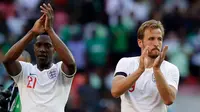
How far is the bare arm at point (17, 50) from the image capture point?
8.67 m

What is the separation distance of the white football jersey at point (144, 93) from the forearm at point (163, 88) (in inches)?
7.7

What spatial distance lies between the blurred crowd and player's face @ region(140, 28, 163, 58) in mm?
6499

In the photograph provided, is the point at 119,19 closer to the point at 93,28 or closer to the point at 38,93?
the point at 93,28

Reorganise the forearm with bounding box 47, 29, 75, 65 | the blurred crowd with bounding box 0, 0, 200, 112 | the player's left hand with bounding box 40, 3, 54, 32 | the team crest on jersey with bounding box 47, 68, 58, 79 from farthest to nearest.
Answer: the blurred crowd with bounding box 0, 0, 200, 112, the team crest on jersey with bounding box 47, 68, 58, 79, the forearm with bounding box 47, 29, 75, 65, the player's left hand with bounding box 40, 3, 54, 32

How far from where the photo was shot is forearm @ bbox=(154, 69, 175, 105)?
26.7ft

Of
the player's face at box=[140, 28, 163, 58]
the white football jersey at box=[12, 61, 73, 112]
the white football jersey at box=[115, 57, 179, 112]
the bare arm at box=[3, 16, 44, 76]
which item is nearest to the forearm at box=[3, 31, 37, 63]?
the bare arm at box=[3, 16, 44, 76]

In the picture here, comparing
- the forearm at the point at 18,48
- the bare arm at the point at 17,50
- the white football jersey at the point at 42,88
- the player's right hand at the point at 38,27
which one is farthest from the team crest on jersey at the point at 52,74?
the player's right hand at the point at 38,27

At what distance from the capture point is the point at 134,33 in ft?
55.5

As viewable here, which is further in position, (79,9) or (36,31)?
(79,9)

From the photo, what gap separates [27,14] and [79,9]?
50.5 inches

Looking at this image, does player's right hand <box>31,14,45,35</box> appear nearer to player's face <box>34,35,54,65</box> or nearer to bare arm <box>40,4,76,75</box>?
bare arm <box>40,4,76,75</box>

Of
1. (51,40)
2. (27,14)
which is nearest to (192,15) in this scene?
(27,14)

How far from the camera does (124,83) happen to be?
8227mm

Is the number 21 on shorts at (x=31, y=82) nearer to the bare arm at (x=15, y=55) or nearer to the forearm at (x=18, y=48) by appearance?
the bare arm at (x=15, y=55)
